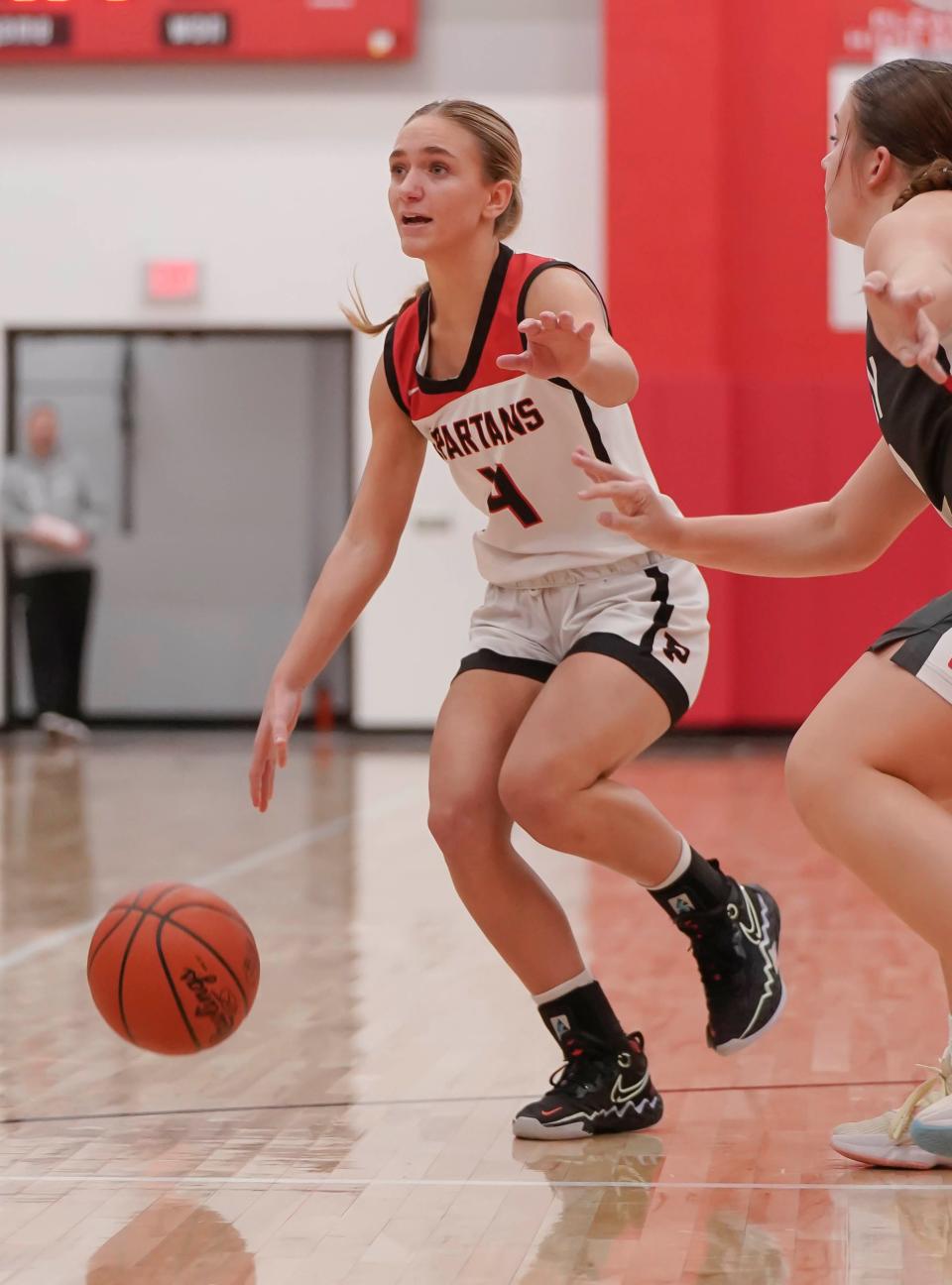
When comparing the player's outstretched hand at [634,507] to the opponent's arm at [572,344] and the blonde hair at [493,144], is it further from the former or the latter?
the blonde hair at [493,144]

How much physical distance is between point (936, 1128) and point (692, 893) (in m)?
0.70

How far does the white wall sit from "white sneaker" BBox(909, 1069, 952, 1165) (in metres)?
8.51

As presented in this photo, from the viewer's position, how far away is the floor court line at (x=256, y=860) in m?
4.85

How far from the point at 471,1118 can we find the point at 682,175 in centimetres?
837

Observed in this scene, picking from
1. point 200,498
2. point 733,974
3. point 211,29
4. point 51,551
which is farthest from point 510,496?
point 200,498

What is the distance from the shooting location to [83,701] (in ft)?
40.6

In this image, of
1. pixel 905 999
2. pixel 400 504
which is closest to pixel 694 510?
pixel 905 999

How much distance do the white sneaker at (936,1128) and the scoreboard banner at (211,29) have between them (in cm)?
934

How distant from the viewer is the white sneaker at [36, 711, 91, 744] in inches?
428

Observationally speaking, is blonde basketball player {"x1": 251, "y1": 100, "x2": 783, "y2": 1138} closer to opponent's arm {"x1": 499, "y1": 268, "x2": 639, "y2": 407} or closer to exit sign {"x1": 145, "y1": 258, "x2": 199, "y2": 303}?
opponent's arm {"x1": 499, "y1": 268, "x2": 639, "y2": 407}

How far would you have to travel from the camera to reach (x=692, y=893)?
318cm

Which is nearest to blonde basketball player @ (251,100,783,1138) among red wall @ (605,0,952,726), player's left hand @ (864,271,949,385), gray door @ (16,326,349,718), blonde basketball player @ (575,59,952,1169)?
blonde basketball player @ (575,59,952,1169)

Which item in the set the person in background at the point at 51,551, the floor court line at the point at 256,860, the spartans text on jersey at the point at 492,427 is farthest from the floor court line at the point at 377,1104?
the person in background at the point at 51,551

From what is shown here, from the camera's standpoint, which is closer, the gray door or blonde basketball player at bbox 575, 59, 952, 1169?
blonde basketball player at bbox 575, 59, 952, 1169
